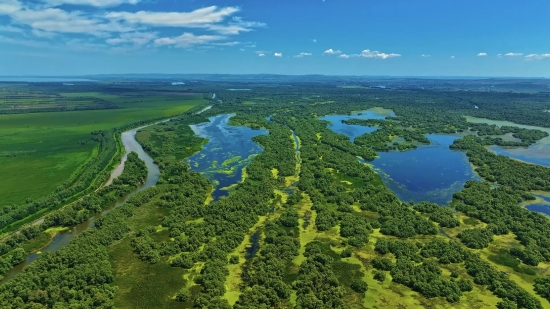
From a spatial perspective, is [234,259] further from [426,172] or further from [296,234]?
[426,172]

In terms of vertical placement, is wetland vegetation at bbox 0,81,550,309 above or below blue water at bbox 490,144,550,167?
below

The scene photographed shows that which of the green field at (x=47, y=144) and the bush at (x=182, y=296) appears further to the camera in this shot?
the green field at (x=47, y=144)

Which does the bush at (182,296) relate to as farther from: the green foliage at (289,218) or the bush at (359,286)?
the green foliage at (289,218)

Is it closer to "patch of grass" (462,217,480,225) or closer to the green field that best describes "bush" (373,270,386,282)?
"patch of grass" (462,217,480,225)

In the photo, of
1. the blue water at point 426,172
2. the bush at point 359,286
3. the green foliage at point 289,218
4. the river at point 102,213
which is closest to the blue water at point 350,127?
the blue water at point 426,172

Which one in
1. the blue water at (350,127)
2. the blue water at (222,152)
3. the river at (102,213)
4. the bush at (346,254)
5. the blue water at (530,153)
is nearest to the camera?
the river at (102,213)

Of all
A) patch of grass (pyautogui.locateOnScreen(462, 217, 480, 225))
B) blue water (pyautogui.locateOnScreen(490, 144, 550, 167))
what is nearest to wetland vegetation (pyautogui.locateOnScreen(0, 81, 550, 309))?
patch of grass (pyautogui.locateOnScreen(462, 217, 480, 225))

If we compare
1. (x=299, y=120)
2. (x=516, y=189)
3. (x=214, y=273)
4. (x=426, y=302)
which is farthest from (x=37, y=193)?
(x=299, y=120)
